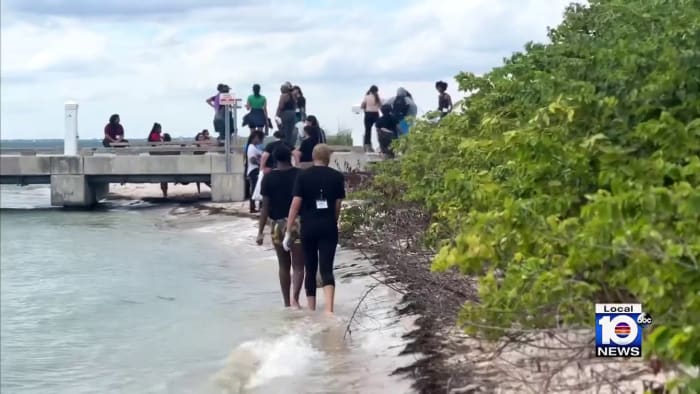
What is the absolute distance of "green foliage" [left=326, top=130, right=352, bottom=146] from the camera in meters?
28.4

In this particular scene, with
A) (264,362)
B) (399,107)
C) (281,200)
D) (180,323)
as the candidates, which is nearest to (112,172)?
(399,107)

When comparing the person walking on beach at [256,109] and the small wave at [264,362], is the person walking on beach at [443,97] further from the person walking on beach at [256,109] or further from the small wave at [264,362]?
the small wave at [264,362]

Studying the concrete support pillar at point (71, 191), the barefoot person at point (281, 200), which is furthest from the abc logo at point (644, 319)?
the concrete support pillar at point (71, 191)

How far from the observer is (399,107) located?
23.5m

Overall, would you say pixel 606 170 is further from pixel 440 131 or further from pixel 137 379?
pixel 137 379

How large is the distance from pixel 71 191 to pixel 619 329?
91.5 feet

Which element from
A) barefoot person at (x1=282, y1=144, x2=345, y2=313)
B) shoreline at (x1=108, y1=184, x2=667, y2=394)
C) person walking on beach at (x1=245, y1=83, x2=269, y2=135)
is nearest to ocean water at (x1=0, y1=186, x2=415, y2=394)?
shoreline at (x1=108, y1=184, x2=667, y2=394)

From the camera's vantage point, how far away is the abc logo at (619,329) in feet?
15.5

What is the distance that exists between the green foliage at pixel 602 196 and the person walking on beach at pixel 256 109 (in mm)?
18249

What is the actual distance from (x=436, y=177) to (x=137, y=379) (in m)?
3.25

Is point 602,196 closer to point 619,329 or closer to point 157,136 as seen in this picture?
point 619,329

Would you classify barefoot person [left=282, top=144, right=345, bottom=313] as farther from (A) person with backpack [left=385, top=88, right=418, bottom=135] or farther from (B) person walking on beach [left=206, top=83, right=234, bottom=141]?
(B) person walking on beach [left=206, top=83, right=234, bottom=141]

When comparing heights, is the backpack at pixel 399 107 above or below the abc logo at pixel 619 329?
above

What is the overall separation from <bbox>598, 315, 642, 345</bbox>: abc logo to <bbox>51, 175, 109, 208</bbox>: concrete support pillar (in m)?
27.5
